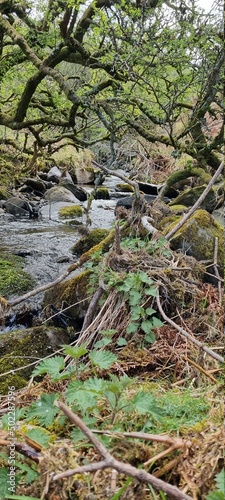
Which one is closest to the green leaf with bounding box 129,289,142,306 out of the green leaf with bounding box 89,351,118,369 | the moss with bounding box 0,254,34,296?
the green leaf with bounding box 89,351,118,369

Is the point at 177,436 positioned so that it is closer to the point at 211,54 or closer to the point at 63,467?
the point at 63,467

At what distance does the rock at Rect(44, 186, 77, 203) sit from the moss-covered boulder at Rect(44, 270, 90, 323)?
9.72m

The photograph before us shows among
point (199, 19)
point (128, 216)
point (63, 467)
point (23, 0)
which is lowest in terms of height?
point (63, 467)

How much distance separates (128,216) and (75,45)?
309 cm

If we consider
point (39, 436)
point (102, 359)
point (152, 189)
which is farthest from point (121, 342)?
point (152, 189)

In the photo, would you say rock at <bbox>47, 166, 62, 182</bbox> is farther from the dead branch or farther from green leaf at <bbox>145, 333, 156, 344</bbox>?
the dead branch

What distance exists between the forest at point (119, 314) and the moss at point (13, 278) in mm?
29

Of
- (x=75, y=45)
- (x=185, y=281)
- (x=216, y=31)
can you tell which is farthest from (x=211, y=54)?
(x=185, y=281)

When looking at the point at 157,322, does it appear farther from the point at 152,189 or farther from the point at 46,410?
the point at 152,189

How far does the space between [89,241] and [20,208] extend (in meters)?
5.70

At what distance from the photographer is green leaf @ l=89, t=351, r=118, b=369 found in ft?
5.99

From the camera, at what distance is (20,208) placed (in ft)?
42.3

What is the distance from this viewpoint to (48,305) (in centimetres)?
491

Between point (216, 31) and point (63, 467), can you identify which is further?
point (216, 31)
